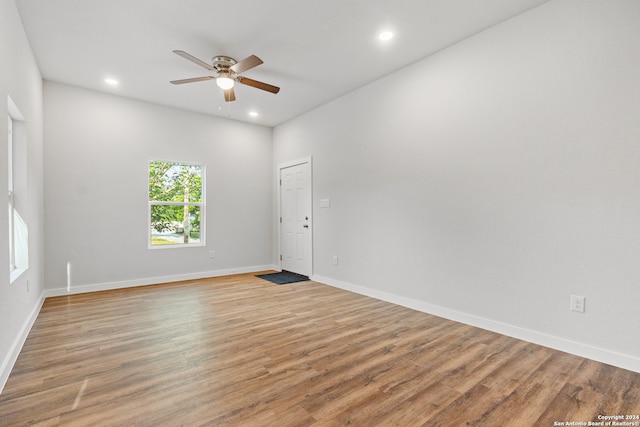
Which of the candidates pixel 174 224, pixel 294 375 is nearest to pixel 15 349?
pixel 294 375

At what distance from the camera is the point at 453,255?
3322mm

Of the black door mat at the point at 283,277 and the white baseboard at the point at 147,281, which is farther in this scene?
the black door mat at the point at 283,277

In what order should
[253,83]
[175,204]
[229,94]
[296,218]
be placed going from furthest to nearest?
[296,218] → [175,204] → [229,94] → [253,83]

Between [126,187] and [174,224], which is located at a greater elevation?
[126,187]

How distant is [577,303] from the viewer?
250 cm

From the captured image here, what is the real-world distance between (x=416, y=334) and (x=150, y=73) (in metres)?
4.40

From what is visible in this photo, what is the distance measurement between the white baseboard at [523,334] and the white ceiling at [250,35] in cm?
288

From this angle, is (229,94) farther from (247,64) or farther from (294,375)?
(294,375)

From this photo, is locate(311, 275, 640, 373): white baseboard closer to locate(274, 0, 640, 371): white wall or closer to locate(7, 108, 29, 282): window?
locate(274, 0, 640, 371): white wall

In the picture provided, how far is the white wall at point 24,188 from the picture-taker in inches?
85.9

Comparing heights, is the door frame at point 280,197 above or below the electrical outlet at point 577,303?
above

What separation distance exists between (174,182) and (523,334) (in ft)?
17.4

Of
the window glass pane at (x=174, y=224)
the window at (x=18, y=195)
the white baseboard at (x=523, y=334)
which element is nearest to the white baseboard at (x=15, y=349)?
the window at (x=18, y=195)

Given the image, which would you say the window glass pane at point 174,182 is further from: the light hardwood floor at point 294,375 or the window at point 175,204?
the light hardwood floor at point 294,375
